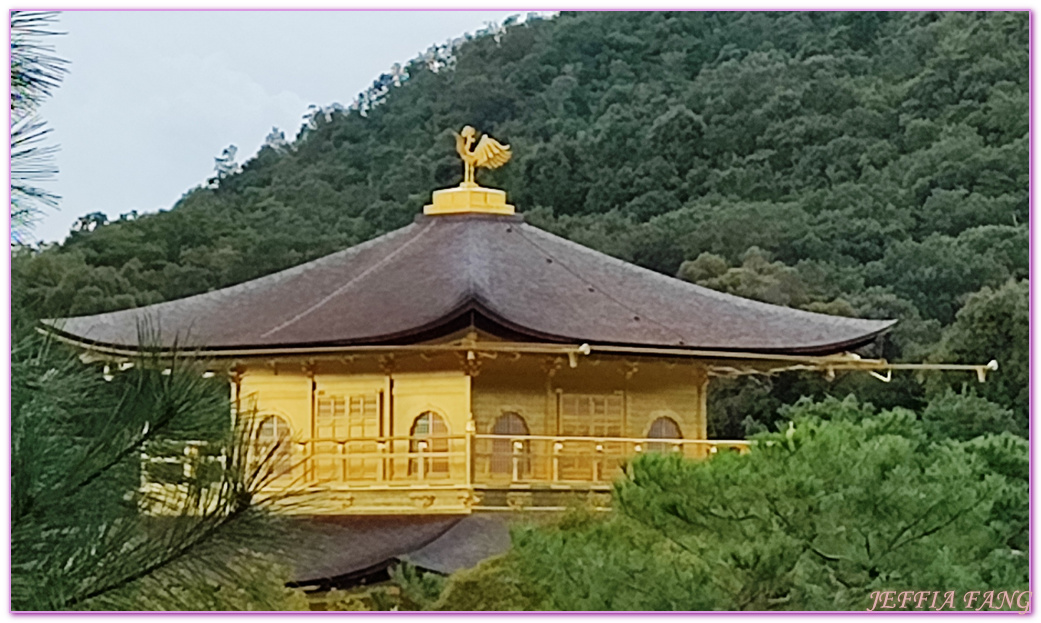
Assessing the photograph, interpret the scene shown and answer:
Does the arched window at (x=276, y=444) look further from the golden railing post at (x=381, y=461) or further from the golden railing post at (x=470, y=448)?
the golden railing post at (x=470, y=448)

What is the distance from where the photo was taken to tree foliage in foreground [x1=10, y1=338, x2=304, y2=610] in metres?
2.19

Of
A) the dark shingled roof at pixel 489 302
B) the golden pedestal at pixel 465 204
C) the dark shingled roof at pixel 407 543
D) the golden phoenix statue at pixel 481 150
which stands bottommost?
the dark shingled roof at pixel 407 543

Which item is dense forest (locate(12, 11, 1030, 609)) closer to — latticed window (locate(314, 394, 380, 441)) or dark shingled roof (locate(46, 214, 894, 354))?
dark shingled roof (locate(46, 214, 894, 354))

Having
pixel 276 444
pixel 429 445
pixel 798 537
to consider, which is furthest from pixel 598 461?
pixel 276 444

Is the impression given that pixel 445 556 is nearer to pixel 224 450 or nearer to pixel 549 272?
pixel 549 272

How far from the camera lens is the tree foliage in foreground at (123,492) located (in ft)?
7.18

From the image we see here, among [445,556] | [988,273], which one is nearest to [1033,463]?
[988,273]

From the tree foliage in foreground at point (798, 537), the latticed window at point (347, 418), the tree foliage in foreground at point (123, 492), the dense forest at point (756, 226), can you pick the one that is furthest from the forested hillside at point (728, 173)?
the tree foliage in foreground at point (123, 492)

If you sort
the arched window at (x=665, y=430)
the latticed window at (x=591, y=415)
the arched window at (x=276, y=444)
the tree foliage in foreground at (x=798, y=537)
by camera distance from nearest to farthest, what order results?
1. the arched window at (x=276, y=444)
2. the tree foliage in foreground at (x=798, y=537)
3. the latticed window at (x=591, y=415)
4. the arched window at (x=665, y=430)

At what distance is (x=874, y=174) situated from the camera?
5047 millimetres

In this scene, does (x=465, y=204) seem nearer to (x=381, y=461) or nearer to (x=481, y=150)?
(x=481, y=150)

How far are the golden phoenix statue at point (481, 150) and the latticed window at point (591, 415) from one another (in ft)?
2.35

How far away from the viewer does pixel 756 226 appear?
526cm

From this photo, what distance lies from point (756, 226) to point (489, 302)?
782 millimetres
